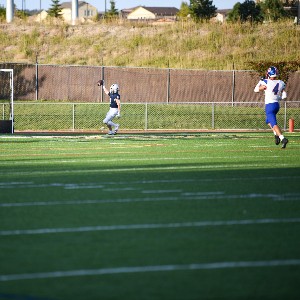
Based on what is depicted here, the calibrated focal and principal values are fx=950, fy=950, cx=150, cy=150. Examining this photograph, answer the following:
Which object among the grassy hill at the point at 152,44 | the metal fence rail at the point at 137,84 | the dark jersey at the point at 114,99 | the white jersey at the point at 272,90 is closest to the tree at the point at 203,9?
the grassy hill at the point at 152,44

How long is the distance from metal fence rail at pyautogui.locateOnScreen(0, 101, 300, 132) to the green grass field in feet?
63.0

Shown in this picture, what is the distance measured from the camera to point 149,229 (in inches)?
395

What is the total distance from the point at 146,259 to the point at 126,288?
1.02 meters

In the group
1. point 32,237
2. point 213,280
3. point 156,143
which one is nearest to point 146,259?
point 213,280

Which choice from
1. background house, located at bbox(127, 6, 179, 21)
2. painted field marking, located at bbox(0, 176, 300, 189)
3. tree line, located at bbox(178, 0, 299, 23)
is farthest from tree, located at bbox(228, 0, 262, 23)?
background house, located at bbox(127, 6, 179, 21)

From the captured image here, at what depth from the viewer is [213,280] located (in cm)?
767

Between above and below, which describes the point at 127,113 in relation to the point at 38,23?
below

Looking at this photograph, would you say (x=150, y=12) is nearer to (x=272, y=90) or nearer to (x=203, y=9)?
(x=203, y=9)

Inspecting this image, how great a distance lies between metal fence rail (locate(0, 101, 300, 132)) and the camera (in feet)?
125

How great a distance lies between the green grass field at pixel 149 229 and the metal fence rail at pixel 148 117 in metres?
19.2

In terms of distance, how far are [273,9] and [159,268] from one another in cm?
7110

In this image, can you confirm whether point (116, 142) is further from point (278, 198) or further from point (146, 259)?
point (146, 259)

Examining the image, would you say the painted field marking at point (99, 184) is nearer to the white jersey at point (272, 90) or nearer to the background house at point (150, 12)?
the white jersey at point (272, 90)

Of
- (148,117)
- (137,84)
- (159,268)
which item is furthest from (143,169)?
(137,84)
